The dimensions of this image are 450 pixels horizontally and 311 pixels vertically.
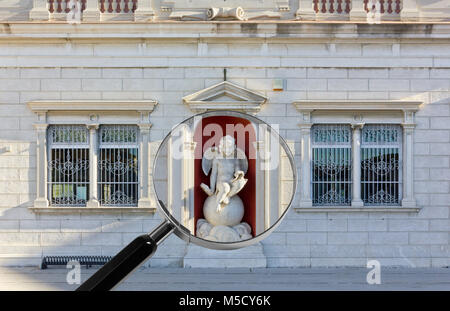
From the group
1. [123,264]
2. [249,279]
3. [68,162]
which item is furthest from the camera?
[68,162]

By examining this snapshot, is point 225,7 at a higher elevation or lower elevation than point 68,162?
higher

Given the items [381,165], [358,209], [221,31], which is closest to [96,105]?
[221,31]

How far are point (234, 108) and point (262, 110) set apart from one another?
44 cm

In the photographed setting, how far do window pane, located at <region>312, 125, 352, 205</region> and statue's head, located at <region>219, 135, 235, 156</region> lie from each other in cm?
923

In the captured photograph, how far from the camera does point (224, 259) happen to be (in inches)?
400

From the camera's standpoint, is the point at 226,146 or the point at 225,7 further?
the point at 225,7

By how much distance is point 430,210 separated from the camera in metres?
10.5

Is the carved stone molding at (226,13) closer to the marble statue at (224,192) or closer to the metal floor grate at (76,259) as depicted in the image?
the metal floor grate at (76,259)

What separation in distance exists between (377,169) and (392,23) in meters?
2.26

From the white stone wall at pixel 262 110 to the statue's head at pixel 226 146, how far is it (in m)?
9.19

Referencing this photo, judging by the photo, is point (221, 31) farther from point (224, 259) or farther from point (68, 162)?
point (224, 259)

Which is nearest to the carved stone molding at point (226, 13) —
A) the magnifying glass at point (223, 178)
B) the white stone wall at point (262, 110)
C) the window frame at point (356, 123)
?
the white stone wall at point (262, 110)

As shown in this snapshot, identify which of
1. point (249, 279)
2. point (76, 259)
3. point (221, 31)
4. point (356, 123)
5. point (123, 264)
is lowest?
point (249, 279)

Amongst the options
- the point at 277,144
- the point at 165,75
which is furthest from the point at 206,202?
the point at 165,75
